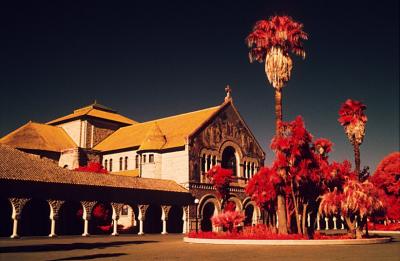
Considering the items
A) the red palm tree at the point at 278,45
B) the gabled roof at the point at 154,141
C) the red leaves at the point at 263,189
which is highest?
the red palm tree at the point at 278,45

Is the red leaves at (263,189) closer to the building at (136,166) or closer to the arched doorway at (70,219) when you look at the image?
the building at (136,166)

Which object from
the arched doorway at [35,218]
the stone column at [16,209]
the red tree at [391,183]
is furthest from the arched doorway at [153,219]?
the red tree at [391,183]

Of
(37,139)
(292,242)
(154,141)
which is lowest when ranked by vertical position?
(292,242)

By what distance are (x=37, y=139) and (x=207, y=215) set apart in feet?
75.8

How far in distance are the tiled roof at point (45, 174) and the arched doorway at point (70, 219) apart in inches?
183

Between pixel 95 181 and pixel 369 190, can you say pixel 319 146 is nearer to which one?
pixel 369 190

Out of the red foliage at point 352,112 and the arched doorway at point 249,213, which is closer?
the red foliage at point 352,112

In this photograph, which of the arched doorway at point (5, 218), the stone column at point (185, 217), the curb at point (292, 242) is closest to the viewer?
the curb at point (292, 242)

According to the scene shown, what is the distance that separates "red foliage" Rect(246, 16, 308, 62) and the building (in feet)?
58.3

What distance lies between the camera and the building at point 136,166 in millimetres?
37250

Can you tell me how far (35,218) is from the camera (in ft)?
140

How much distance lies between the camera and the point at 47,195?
36062mm

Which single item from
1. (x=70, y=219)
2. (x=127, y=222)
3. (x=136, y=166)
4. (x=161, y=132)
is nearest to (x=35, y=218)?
(x=70, y=219)

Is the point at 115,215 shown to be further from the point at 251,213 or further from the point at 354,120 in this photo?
the point at 354,120
